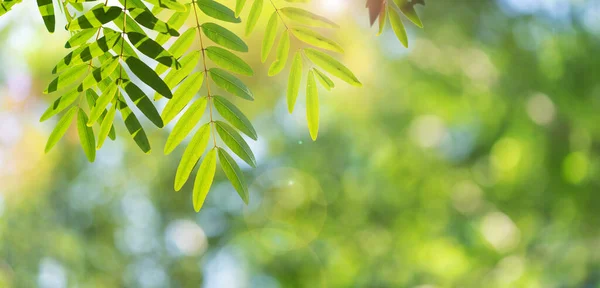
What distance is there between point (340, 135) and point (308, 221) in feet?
3.81

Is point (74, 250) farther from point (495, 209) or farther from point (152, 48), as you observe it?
point (152, 48)

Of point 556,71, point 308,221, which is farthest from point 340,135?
point 556,71

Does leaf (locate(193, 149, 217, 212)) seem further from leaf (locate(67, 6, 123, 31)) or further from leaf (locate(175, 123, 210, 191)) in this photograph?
leaf (locate(67, 6, 123, 31))

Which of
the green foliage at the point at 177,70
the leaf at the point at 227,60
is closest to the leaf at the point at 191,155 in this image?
the green foliage at the point at 177,70

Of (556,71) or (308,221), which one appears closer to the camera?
(556,71)

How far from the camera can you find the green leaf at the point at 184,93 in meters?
0.86

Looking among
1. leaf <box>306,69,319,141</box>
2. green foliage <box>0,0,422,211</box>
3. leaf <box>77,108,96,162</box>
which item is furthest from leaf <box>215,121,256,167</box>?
leaf <box>77,108,96,162</box>

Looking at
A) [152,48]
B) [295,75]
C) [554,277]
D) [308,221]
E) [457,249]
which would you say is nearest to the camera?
[152,48]

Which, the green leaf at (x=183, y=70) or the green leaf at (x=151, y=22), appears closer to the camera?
the green leaf at (x=151, y=22)

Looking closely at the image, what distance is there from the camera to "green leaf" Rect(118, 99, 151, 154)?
808 mm

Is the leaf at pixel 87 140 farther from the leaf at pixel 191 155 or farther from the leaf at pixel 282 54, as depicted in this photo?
the leaf at pixel 282 54

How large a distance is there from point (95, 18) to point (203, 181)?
0.29 m

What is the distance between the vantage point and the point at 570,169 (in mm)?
5977

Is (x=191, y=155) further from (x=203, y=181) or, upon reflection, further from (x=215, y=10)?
(x=215, y=10)
